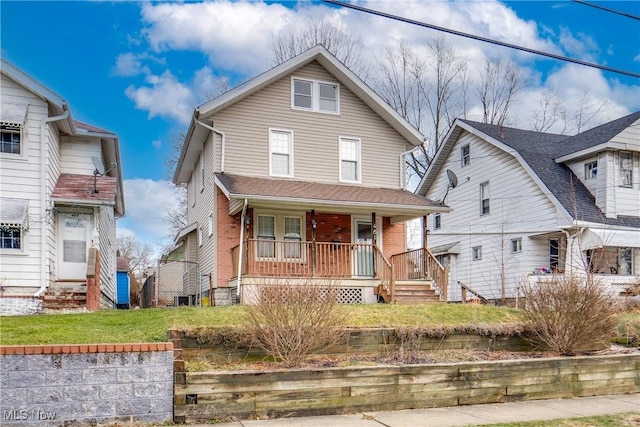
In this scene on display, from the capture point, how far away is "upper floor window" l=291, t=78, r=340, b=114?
56.7 feet

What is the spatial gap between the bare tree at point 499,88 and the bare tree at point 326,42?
756cm

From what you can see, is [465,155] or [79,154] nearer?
[79,154]

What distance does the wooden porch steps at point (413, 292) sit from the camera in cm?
1512

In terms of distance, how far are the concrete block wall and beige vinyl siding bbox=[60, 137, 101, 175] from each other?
10.7 m

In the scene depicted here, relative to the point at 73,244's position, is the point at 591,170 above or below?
above

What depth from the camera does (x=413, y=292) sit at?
1547 cm

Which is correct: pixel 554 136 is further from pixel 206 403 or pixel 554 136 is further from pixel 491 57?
pixel 206 403

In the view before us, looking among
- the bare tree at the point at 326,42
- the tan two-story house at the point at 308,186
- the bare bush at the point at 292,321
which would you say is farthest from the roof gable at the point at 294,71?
the bare tree at the point at 326,42

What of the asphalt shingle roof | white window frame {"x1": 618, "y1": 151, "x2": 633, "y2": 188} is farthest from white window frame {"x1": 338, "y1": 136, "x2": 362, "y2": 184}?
white window frame {"x1": 618, "y1": 151, "x2": 633, "y2": 188}

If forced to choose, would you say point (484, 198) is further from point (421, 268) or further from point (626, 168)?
point (421, 268)

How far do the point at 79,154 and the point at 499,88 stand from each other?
24.6 metres

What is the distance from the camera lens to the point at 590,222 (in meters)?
18.2

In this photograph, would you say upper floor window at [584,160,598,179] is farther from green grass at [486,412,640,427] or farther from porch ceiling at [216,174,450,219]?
green grass at [486,412,640,427]

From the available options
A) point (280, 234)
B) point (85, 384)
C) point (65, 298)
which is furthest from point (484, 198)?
point (85, 384)
